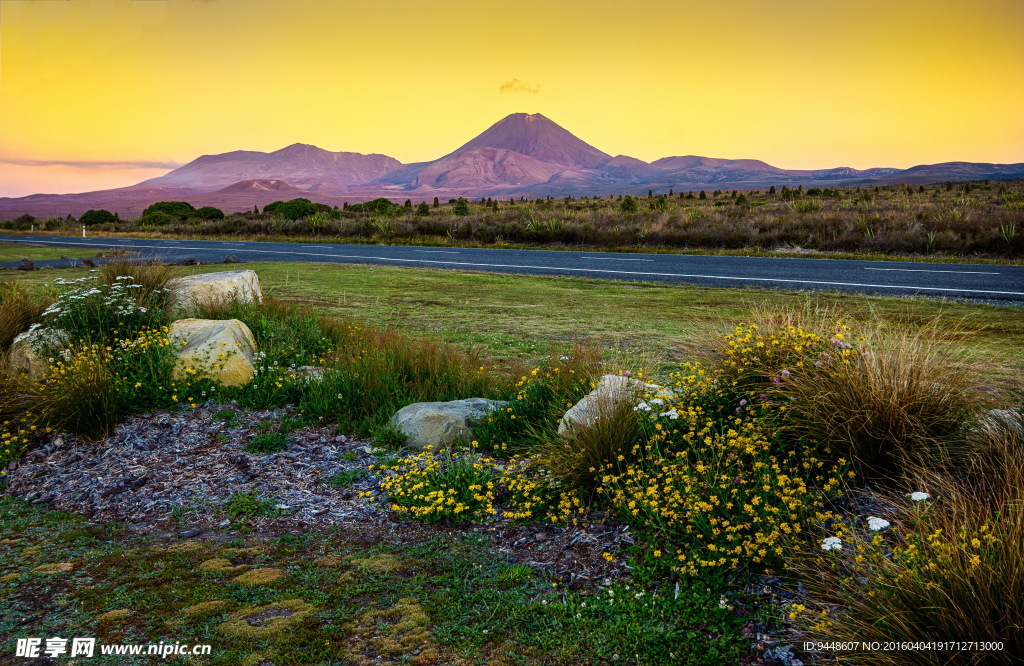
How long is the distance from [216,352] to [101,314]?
6.01ft

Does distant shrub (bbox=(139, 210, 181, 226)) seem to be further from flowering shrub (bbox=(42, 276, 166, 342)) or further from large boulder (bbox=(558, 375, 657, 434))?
large boulder (bbox=(558, 375, 657, 434))

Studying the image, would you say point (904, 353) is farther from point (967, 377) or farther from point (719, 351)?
point (719, 351)

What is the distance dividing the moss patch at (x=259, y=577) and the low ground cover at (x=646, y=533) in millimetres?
12

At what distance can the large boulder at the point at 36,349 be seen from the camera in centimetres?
699

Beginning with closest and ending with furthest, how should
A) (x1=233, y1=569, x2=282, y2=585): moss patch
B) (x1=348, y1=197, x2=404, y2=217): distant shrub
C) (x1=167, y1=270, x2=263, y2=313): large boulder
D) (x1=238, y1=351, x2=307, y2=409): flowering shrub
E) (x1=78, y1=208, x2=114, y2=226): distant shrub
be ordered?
(x1=233, y1=569, x2=282, y2=585): moss patch
(x1=238, y1=351, x2=307, y2=409): flowering shrub
(x1=167, y1=270, x2=263, y2=313): large boulder
(x1=348, y1=197, x2=404, y2=217): distant shrub
(x1=78, y1=208, x2=114, y2=226): distant shrub

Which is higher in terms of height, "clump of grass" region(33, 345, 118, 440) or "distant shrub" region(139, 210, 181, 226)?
"distant shrub" region(139, 210, 181, 226)

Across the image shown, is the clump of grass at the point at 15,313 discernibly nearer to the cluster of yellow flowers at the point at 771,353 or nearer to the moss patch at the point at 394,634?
the moss patch at the point at 394,634

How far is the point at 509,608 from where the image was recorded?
132 inches

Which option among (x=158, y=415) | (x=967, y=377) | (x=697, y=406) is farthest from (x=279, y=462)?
(x=967, y=377)

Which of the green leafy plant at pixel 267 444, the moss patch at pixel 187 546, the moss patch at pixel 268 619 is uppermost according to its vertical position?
the green leafy plant at pixel 267 444

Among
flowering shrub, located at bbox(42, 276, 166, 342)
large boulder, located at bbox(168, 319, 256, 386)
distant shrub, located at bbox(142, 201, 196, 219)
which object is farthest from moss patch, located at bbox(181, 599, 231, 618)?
distant shrub, located at bbox(142, 201, 196, 219)

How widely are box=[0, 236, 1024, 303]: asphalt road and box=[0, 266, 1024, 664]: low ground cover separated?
7.50 m

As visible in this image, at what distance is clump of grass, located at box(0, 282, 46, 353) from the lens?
7.77m

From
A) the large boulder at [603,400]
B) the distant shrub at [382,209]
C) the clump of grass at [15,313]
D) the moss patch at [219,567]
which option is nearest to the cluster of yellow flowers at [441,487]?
the large boulder at [603,400]
